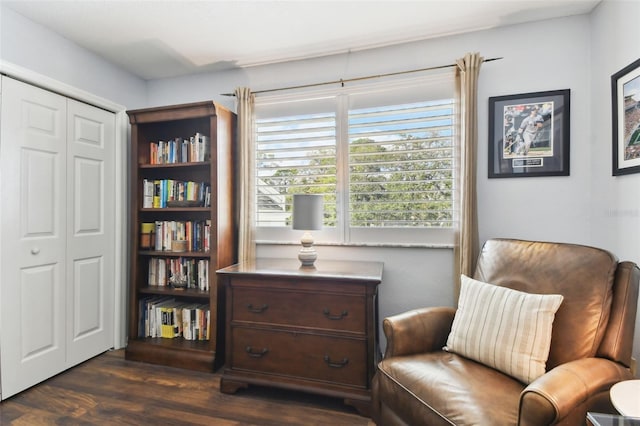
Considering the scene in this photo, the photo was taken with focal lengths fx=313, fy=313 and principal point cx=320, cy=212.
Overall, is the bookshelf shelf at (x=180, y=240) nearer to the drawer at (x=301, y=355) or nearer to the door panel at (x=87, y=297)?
the door panel at (x=87, y=297)

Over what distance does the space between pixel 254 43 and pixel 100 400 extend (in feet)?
8.79

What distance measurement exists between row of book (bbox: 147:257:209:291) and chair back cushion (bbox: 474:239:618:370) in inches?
82.0

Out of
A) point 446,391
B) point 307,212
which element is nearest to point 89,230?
point 307,212

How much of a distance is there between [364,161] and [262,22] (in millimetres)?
1213

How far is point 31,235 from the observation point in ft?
6.90

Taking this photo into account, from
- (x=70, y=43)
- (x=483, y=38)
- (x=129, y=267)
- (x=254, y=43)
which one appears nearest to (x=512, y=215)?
(x=483, y=38)

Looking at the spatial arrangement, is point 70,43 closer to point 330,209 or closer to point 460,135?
point 330,209

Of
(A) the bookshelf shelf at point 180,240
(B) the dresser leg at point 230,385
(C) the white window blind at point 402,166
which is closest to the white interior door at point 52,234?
(A) the bookshelf shelf at point 180,240

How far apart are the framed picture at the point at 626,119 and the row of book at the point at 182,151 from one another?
2.73 meters

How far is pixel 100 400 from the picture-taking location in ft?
6.46

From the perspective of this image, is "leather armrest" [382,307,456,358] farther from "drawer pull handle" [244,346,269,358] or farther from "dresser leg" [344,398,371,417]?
"drawer pull handle" [244,346,269,358]

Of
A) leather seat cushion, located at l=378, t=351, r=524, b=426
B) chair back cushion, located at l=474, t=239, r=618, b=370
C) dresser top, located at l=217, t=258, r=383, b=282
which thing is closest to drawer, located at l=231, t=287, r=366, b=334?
dresser top, located at l=217, t=258, r=383, b=282

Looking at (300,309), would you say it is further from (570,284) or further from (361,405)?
(570,284)

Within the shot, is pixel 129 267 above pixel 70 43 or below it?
below
